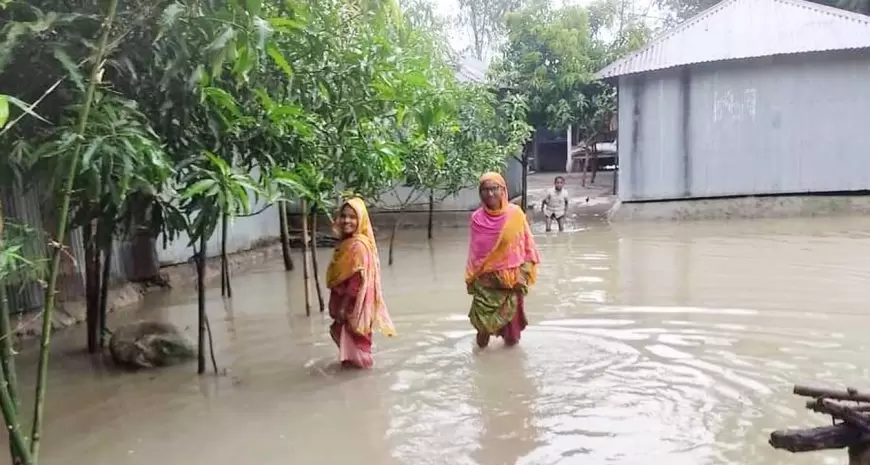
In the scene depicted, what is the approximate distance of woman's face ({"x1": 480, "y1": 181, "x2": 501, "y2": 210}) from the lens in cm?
655

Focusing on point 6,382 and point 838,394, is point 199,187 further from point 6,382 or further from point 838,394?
point 838,394

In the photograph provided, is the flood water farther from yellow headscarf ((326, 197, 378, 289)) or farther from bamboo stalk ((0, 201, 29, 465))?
bamboo stalk ((0, 201, 29, 465))

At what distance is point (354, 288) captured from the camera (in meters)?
6.13


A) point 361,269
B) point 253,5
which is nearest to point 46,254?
point 361,269

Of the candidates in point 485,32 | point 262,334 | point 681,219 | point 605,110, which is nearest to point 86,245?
point 262,334

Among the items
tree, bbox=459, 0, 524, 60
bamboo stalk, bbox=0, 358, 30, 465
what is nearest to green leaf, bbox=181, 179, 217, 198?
bamboo stalk, bbox=0, 358, 30, 465

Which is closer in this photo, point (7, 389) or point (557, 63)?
point (7, 389)

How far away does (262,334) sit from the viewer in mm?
7762

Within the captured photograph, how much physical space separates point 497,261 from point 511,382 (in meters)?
1.17

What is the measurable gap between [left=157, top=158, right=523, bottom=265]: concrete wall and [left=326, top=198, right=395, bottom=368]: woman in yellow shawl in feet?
3.28

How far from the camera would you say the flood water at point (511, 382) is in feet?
15.3

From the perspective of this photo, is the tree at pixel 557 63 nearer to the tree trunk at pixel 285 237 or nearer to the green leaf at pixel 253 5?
the tree trunk at pixel 285 237

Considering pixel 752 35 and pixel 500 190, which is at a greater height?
pixel 752 35

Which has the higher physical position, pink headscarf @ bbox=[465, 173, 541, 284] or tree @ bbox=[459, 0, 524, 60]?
tree @ bbox=[459, 0, 524, 60]
